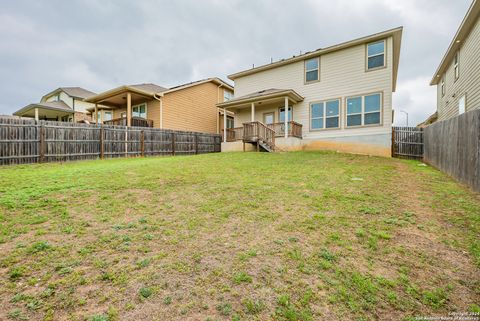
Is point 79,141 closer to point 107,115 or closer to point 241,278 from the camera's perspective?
point 241,278

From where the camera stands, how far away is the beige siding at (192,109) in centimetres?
1841

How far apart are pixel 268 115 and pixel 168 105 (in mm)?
8065

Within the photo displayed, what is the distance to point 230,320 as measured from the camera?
1887 millimetres

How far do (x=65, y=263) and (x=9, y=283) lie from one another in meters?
0.45

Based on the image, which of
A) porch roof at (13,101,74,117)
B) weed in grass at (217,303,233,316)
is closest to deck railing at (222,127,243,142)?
weed in grass at (217,303,233,316)

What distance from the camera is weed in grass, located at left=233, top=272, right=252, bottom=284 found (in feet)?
7.79

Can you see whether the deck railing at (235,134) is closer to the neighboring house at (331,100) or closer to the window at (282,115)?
the neighboring house at (331,100)

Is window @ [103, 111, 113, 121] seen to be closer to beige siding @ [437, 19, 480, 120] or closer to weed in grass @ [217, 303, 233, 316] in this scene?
weed in grass @ [217, 303, 233, 316]

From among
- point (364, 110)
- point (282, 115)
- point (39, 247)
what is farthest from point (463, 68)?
point (39, 247)

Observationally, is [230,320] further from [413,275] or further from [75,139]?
[75,139]

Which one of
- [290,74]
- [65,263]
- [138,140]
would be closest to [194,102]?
[138,140]

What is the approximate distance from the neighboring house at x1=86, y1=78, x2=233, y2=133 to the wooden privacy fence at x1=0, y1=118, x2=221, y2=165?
2802mm

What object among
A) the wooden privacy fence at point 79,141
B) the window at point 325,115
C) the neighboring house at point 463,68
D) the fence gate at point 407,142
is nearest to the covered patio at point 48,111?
the wooden privacy fence at point 79,141

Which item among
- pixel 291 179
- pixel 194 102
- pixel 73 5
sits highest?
pixel 73 5
